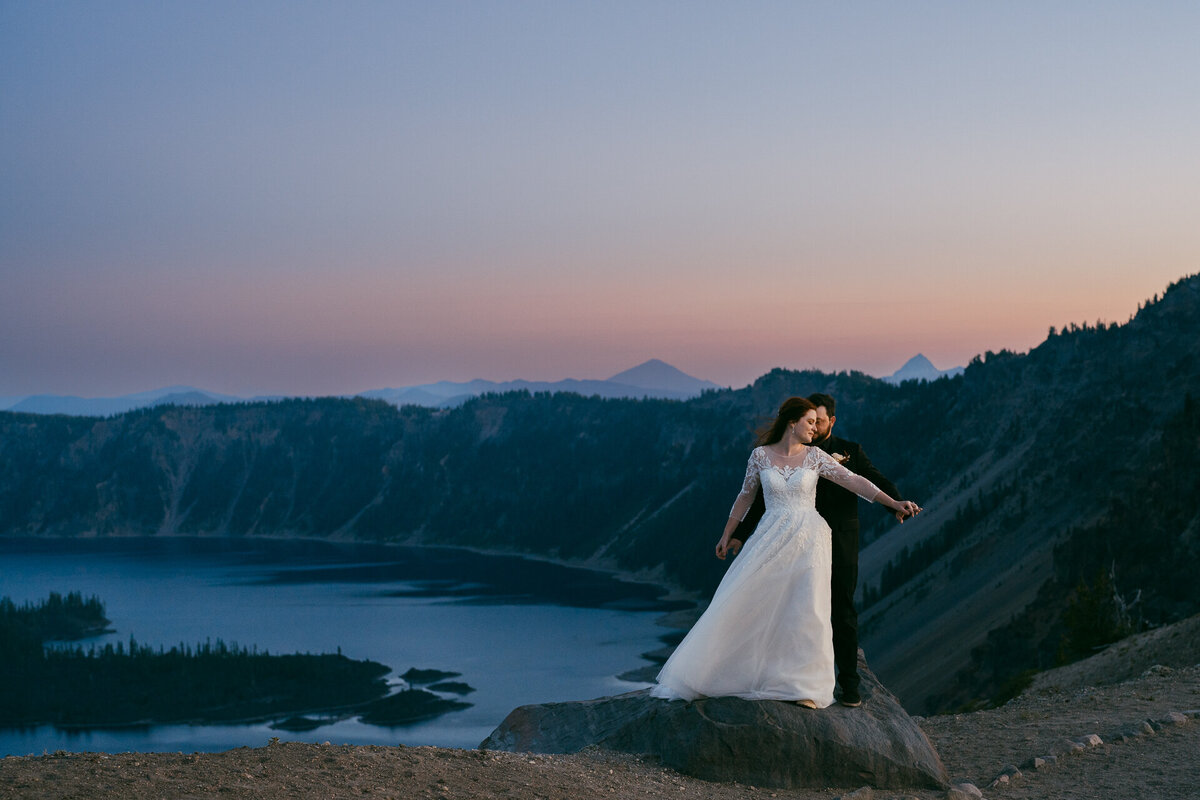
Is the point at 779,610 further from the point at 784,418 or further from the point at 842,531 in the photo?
the point at 784,418

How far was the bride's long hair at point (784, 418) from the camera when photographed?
14.7 meters

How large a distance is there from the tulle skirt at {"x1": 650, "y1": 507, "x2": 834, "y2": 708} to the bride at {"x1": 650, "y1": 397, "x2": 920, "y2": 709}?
0.01 metres

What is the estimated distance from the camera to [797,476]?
576 inches

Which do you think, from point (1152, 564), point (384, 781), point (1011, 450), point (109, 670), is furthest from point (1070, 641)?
point (109, 670)

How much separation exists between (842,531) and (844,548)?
24cm

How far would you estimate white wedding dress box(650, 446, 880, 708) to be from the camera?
47.4 feet

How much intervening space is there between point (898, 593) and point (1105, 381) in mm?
44488

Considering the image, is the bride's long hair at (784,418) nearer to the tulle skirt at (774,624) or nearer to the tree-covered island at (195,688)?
the tulle skirt at (774,624)

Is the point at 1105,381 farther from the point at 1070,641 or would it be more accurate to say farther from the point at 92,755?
the point at 92,755

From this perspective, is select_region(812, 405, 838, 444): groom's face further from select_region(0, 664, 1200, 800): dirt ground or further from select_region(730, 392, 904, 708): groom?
select_region(0, 664, 1200, 800): dirt ground

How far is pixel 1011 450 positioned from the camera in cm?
16075

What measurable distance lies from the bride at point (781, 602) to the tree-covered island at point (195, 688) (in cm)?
10881

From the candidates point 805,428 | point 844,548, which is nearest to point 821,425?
point 805,428

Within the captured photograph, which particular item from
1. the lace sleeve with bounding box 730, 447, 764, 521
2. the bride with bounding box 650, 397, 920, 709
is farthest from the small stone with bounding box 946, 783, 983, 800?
the lace sleeve with bounding box 730, 447, 764, 521
